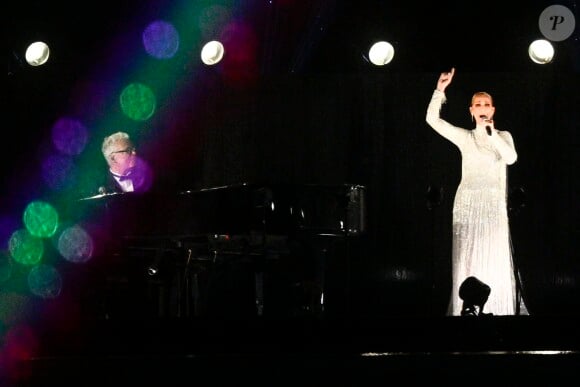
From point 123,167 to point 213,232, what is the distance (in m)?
1.93

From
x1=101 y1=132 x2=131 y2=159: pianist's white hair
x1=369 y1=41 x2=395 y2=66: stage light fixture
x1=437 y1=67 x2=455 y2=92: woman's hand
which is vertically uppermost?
x1=369 y1=41 x2=395 y2=66: stage light fixture

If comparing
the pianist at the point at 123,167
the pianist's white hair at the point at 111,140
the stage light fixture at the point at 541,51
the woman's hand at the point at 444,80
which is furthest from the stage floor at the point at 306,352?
the woman's hand at the point at 444,80

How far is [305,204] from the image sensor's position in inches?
271

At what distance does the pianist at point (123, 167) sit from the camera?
309 inches

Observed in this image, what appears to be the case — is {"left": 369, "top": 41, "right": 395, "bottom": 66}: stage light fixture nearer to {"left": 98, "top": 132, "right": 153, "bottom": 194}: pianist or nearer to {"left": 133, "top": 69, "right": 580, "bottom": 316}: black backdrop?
{"left": 133, "top": 69, "right": 580, "bottom": 316}: black backdrop

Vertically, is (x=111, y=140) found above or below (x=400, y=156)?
above

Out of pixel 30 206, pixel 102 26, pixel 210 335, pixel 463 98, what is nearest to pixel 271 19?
pixel 102 26

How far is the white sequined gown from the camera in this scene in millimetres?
8328

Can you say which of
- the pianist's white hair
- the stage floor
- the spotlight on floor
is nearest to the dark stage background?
the pianist's white hair

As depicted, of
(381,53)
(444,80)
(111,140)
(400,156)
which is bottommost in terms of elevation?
(400,156)

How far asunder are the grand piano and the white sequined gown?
1502mm

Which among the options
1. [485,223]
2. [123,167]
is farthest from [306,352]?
[485,223]

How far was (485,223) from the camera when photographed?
8414 millimetres

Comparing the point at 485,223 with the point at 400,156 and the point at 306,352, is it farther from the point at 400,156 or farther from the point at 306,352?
the point at 306,352
